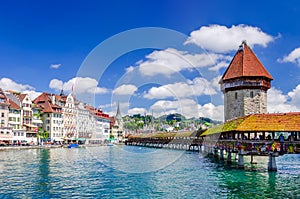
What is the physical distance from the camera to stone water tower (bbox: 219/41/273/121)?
55625 millimetres

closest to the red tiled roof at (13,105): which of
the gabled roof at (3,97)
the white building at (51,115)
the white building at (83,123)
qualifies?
the gabled roof at (3,97)

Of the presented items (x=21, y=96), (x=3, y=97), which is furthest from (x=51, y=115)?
(x=3, y=97)

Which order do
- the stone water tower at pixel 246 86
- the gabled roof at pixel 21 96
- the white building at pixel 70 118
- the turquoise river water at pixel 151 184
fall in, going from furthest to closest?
the white building at pixel 70 118 → the gabled roof at pixel 21 96 → the stone water tower at pixel 246 86 → the turquoise river water at pixel 151 184

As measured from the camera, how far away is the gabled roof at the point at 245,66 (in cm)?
5612

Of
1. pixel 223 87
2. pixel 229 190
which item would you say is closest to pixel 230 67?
pixel 223 87

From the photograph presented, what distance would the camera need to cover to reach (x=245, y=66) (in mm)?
56969

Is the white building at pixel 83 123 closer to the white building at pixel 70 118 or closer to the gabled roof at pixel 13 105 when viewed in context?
the white building at pixel 70 118

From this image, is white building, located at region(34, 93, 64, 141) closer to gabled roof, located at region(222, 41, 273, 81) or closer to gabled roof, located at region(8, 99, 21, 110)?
gabled roof, located at region(8, 99, 21, 110)

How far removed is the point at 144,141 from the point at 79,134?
20387mm

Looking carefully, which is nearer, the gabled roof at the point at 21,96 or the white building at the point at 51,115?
the gabled roof at the point at 21,96

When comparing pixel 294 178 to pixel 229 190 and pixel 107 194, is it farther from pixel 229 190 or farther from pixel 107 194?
pixel 107 194

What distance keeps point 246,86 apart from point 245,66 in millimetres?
3501

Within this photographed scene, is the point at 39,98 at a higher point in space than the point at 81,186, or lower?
higher

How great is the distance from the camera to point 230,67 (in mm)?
59688
